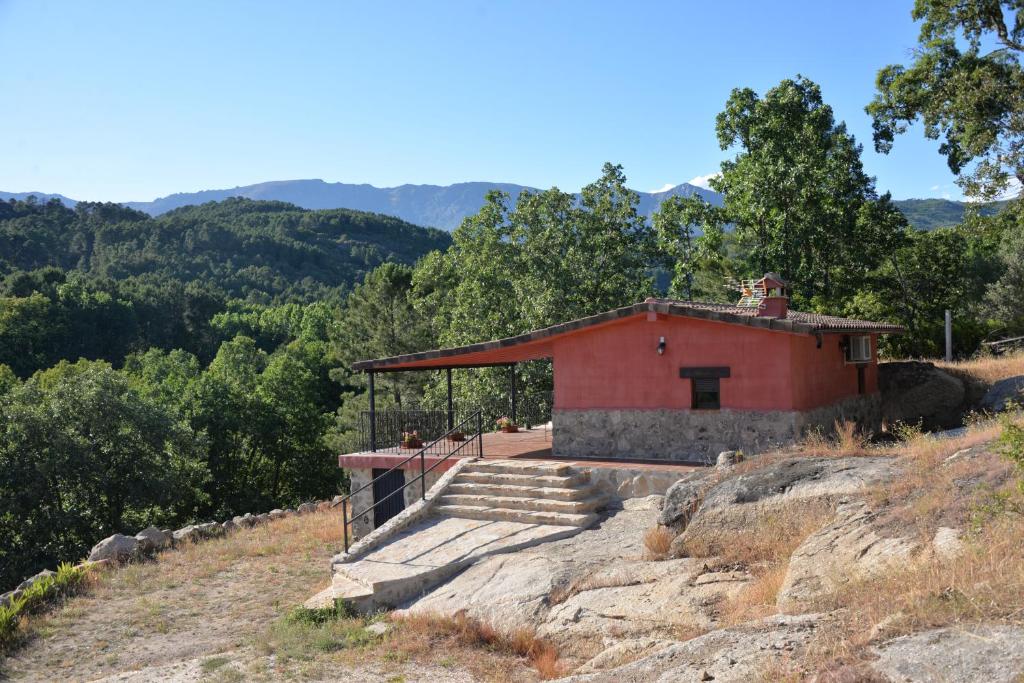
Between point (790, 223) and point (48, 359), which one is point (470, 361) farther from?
point (48, 359)

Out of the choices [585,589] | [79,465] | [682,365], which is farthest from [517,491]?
[79,465]

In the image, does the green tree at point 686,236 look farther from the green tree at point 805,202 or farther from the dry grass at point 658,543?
the dry grass at point 658,543

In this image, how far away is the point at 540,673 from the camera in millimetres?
9117

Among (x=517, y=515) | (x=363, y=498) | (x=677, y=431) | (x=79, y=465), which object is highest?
(x=677, y=431)

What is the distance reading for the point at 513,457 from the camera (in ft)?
56.9

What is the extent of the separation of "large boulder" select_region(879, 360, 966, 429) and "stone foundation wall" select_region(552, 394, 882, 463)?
4.28 m

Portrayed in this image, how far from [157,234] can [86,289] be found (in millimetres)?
35442

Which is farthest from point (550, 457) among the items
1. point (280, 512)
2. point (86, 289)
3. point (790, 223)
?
point (86, 289)

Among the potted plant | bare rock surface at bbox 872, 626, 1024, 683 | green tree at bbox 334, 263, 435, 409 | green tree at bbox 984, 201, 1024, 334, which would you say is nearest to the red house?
the potted plant

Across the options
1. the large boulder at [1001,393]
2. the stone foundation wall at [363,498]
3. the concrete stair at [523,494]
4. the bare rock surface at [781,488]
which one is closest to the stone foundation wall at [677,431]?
the concrete stair at [523,494]

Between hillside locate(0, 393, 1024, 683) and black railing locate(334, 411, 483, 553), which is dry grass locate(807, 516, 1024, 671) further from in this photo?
black railing locate(334, 411, 483, 553)

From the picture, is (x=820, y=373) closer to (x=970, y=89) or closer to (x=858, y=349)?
(x=858, y=349)

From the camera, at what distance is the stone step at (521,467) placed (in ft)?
51.2

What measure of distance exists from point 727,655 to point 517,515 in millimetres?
8475
